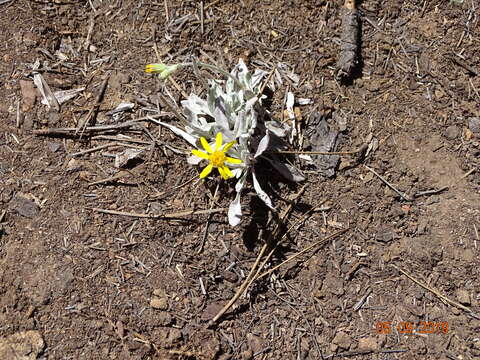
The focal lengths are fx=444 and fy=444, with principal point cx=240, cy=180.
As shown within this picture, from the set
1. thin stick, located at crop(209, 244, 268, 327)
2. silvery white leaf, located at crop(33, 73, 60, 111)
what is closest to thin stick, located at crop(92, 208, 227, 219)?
thin stick, located at crop(209, 244, 268, 327)

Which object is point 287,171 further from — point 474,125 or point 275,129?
point 474,125

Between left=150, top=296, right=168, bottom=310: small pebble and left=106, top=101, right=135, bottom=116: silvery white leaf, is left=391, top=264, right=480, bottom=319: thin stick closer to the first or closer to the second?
left=150, top=296, right=168, bottom=310: small pebble

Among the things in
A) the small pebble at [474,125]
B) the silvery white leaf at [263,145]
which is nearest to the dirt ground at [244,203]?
the small pebble at [474,125]

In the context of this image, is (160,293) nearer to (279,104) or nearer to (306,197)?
(306,197)

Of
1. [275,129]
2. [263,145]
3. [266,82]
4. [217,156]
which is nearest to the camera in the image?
[217,156]

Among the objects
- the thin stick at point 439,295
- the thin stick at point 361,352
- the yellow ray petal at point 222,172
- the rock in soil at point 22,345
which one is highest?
the yellow ray petal at point 222,172
